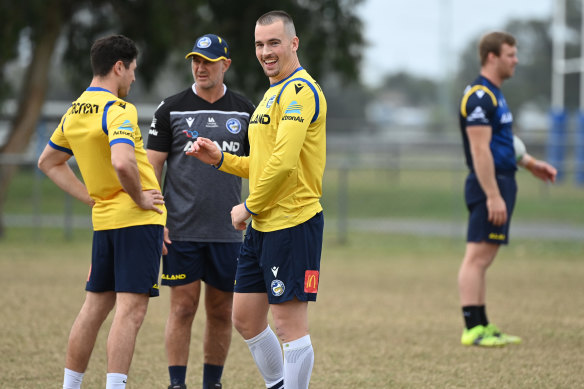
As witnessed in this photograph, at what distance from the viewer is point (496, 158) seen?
741cm

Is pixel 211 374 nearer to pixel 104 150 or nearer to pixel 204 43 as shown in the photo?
pixel 104 150

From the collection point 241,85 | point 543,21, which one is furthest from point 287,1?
point 543,21

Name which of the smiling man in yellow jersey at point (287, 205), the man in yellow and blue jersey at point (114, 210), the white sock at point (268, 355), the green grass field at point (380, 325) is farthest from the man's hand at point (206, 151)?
the green grass field at point (380, 325)

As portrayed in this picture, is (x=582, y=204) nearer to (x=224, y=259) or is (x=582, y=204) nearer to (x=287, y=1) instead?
(x=287, y=1)

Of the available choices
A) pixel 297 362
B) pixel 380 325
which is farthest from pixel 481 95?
pixel 297 362

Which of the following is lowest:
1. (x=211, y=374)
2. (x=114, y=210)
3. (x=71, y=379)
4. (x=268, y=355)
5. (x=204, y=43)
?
(x=211, y=374)

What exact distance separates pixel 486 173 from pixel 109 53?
11.9 ft

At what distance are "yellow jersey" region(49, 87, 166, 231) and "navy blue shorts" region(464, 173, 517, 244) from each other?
3.37 metres

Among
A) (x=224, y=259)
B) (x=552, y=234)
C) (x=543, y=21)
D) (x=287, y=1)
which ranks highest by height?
(x=543, y=21)

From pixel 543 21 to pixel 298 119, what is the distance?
235 feet

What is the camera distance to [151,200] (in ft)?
16.6

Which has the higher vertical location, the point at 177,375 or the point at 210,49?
the point at 210,49

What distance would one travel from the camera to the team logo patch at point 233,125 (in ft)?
18.7

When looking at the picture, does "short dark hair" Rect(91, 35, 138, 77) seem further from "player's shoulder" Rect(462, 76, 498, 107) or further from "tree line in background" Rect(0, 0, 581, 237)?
"tree line in background" Rect(0, 0, 581, 237)
